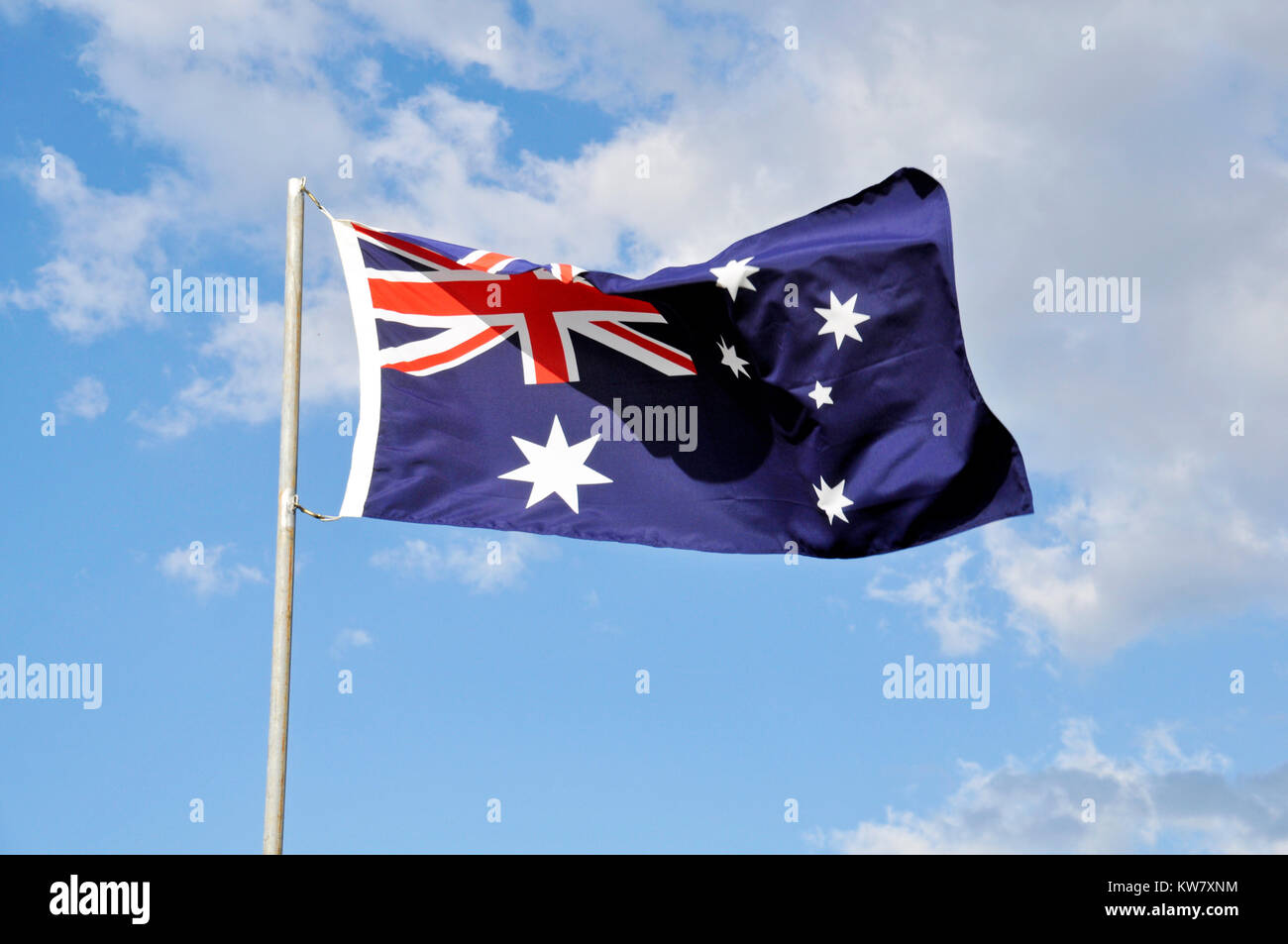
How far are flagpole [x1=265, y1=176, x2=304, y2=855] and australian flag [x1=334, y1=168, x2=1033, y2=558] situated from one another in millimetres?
1379

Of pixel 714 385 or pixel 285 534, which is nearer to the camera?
pixel 285 534

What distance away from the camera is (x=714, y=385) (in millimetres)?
16516

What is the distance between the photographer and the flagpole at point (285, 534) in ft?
41.9

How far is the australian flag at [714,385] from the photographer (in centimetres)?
1569

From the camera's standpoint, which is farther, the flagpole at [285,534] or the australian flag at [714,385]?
the australian flag at [714,385]

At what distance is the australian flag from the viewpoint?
618 inches

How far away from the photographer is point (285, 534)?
13.6 metres

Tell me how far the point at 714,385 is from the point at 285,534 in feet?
17.4

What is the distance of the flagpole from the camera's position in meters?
12.8

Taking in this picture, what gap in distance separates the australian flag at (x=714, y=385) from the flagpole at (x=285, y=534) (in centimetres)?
138

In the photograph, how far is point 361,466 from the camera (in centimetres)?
1505

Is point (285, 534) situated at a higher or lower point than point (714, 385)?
lower

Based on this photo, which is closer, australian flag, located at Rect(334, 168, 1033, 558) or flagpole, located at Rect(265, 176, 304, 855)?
flagpole, located at Rect(265, 176, 304, 855)

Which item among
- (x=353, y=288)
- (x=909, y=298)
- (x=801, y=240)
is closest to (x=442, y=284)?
(x=353, y=288)
